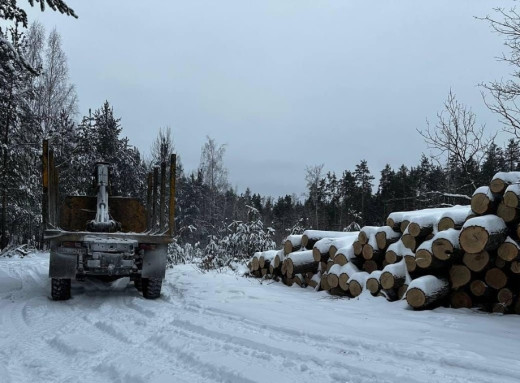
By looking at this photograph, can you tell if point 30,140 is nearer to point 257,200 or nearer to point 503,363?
point 503,363

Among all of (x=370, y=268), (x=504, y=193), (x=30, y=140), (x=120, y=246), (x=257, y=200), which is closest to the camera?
(x=504, y=193)

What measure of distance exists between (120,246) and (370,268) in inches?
187

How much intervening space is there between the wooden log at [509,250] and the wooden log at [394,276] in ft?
5.17

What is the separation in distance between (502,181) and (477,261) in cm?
124

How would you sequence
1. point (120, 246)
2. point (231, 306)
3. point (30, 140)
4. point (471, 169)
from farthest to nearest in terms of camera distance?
1. point (30, 140)
2. point (471, 169)
3. point (120, 246)
4. point (231, 306)

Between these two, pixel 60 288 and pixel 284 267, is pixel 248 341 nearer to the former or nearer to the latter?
pixel 60 288

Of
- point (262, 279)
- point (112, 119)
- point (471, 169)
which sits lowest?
point (262, 279)

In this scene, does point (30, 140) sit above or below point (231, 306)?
above

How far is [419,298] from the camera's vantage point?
21.6 ft

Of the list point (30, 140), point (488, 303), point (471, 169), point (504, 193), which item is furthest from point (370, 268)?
point (30, 140)

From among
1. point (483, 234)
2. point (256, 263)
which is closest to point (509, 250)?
point (483, 234)

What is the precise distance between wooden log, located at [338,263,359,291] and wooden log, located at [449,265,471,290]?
2.13 m

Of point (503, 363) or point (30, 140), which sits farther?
point (30, 140)

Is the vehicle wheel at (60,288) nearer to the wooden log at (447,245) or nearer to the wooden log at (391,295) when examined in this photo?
the wooden log at (391,295)
